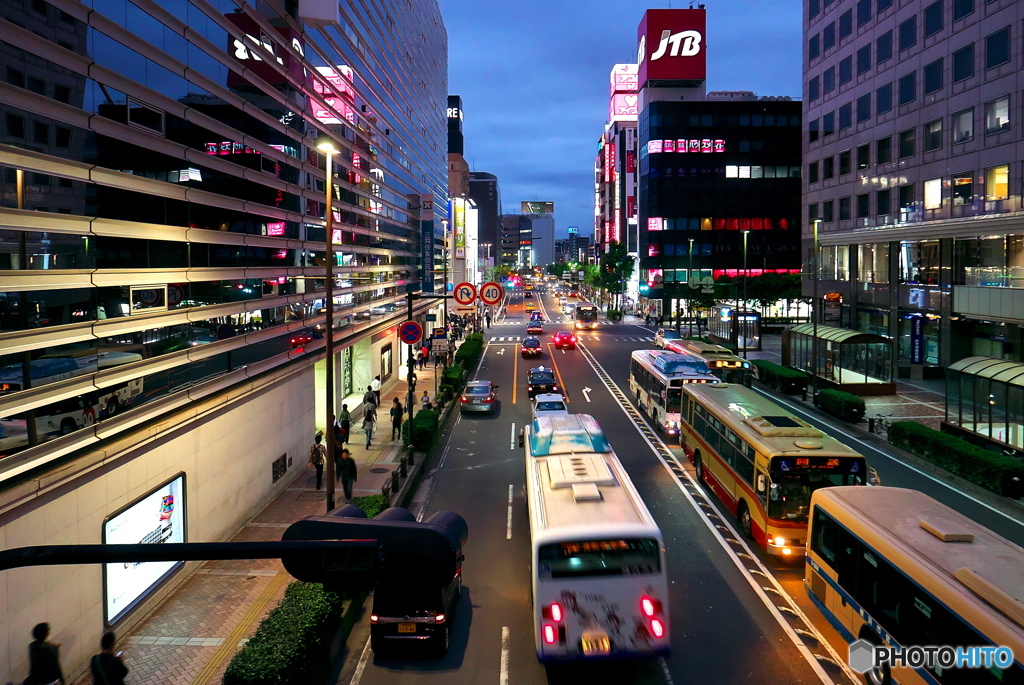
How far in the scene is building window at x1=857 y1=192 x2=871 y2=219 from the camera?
162 feet

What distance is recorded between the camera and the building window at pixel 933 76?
4119 centimetres

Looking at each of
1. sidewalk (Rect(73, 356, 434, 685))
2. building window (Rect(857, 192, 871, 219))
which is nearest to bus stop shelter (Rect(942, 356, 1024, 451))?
sidewalk (Rect(73, 356, 434, 685))

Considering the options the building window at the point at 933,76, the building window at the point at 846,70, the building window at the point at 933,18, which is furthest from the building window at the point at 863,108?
the building window at the point at 933,18

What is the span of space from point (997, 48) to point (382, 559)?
43892 millimetres

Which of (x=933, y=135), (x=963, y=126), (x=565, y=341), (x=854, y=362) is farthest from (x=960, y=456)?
(x=565, y=341)

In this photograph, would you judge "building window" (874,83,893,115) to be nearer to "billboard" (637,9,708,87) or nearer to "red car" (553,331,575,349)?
"red car" (553,331,575,349)

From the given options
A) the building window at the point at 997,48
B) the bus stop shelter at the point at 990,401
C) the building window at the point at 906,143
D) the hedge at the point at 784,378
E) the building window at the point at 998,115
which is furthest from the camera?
the building window at the point at 906,143

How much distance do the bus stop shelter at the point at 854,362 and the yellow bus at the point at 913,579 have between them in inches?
1082

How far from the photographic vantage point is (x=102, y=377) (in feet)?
41.4

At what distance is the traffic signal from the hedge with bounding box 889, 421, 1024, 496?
20.7m

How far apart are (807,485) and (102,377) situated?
13694 millimetres

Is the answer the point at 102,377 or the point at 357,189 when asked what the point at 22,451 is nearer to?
the point at 102,377

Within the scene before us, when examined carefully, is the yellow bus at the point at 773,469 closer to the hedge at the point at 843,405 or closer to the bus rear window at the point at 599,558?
the bus rear window at the point at 599,558

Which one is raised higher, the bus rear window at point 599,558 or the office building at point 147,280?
the office building at point 147,280
